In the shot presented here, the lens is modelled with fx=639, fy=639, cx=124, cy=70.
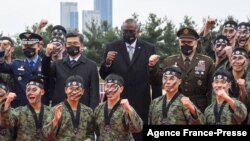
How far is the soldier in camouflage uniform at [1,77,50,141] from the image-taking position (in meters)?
8.95

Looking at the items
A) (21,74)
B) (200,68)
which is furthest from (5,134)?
(200,68)

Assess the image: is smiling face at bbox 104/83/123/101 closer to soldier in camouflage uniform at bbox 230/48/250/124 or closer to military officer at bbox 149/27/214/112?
military officer at bbox 149/27/214/112

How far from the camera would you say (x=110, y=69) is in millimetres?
10023

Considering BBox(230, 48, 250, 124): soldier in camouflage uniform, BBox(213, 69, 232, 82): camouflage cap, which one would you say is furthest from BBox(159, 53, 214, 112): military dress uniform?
BBox(213, 69, 232, 82): camouflage cap

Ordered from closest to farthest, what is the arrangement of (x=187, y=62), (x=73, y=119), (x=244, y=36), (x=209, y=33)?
(x=73, y=119) < (x=187, y=62) < (x=244, y=36) < (x=209, y=33)

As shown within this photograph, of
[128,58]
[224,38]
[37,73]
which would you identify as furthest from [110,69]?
[224,38]

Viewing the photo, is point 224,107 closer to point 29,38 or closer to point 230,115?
point 230,115

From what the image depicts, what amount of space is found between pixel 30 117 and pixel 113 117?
120 centimetres

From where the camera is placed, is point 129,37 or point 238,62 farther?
point 129,37

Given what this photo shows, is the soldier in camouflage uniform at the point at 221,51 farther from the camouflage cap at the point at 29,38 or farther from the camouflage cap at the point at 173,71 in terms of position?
the camouflage cap at the point at 29,38

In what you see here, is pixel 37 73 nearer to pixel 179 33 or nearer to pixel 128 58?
pixel 128 58

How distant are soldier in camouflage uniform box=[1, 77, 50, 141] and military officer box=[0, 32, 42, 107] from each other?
855 mm

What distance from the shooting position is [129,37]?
1012cm

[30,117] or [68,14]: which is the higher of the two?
[30,117]
